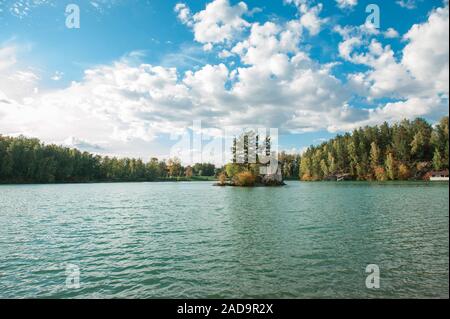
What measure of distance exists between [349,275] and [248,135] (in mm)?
99642

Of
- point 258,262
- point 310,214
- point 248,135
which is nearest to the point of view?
point 258,262

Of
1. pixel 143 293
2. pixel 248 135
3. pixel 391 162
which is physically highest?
pixel 248 135

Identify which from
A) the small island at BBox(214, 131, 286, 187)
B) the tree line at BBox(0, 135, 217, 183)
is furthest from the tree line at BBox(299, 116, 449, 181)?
the tree line at BBox(0, 135, 217, 183)

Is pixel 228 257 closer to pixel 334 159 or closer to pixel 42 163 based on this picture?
pixel 334 159

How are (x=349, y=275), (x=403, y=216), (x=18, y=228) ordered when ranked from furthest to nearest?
(x=403, y=216) < (x=18, y=228) < (x=349, y=275)

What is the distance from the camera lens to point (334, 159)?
502 feet

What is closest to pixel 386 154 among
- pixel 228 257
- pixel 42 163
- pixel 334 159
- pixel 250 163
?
pixel 334 159

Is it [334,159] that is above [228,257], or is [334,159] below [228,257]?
above

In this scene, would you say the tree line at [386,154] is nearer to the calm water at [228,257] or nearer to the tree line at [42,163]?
the calm water at [228,257]

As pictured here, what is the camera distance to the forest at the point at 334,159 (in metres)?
106

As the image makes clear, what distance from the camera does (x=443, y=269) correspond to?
1541 centimetres

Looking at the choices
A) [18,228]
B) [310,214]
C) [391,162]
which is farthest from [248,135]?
[18,228]

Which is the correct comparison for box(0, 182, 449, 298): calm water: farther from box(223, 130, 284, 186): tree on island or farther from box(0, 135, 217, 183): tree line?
box(0, 135, 217, 183): tree line

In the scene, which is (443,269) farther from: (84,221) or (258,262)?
(84,221)
